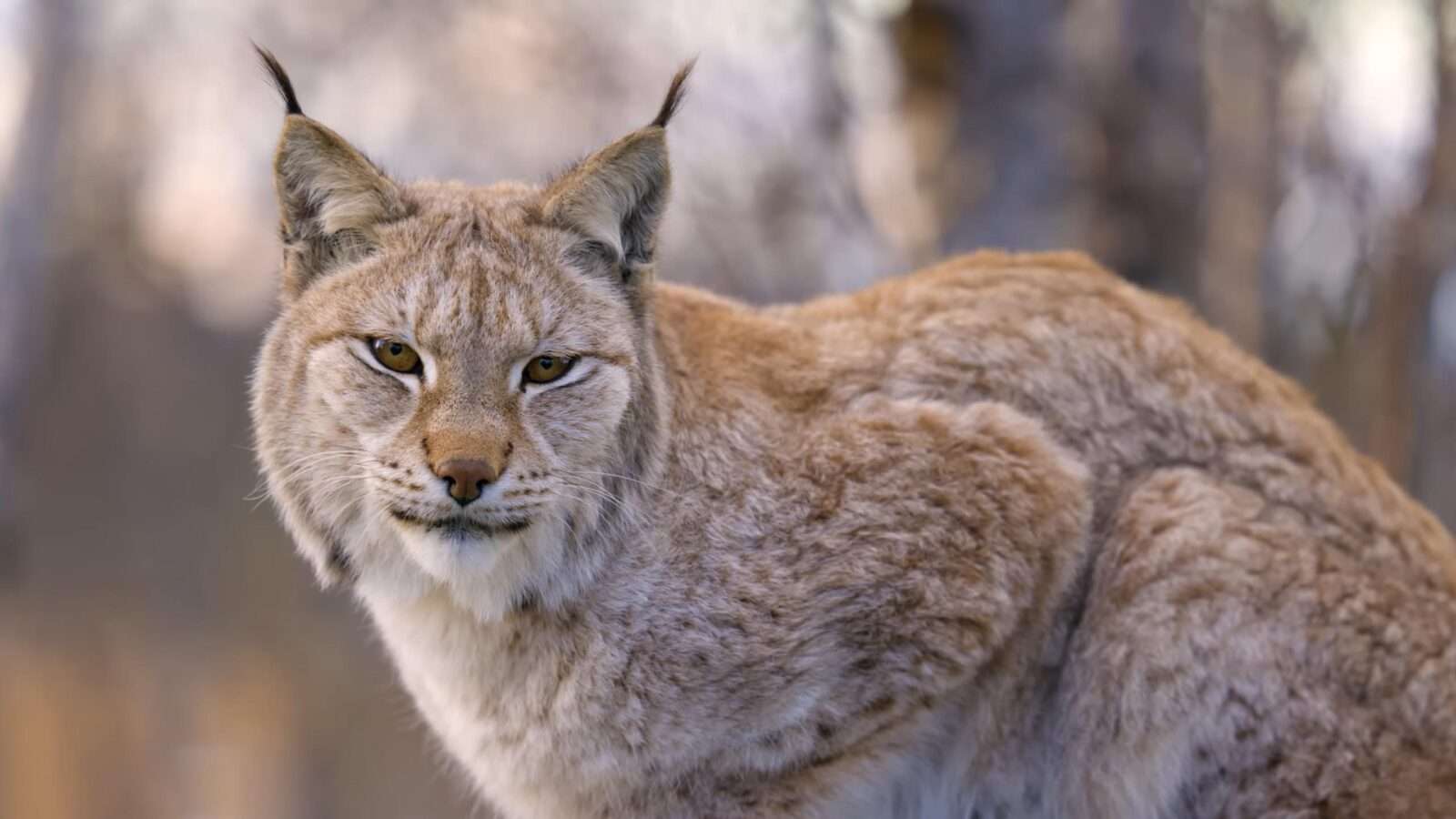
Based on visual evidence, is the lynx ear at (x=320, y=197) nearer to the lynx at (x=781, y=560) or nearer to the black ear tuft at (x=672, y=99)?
the lynx at (x=781, y=560)

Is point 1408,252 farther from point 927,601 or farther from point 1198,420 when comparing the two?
point 927,601

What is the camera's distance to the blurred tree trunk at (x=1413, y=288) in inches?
419

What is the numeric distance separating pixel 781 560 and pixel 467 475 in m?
1.12

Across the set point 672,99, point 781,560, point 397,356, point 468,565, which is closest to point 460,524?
point 468,565

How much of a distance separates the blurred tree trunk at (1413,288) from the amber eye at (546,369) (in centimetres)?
814

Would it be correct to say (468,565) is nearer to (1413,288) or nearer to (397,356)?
(397,356)

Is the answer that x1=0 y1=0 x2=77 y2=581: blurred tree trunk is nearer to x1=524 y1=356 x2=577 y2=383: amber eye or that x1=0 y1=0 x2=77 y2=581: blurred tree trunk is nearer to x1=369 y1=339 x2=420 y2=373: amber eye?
x1=369 y1=339 x2=420 y2=373: amber eye

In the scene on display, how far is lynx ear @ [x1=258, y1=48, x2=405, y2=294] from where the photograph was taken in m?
4.28

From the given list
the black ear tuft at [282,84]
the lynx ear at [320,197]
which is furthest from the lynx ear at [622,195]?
the black ear tuft at [282,84]

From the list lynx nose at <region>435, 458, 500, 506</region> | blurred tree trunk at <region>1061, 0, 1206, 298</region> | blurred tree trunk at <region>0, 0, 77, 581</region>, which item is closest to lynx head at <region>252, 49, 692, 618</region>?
lynx nose at <region>435, 458, 500, 506</region>

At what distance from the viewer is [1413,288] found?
36.8ft

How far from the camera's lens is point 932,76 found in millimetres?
9703

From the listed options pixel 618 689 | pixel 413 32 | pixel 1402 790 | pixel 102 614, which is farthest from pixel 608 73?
pixel 102 614

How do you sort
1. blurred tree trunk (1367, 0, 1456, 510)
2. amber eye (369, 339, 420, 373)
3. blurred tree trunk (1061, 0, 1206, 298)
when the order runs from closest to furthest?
1. amber eye (369, 339, 420, 373)
2. blurred tree trunk (1061, 0, 1206, 298)
3. blurred tree trunk (1367, 0, 1456, 510)
